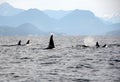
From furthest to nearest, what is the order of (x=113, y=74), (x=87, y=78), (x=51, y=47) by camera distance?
(x=51, y=47), (x=113, y=74), (x=87, y=78)

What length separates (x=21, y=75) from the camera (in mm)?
24266

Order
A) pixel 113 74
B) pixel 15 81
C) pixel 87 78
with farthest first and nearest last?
1. pixel 113 74
2. pixel 87 78
3. pixel 15 81

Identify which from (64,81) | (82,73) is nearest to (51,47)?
(82,73)

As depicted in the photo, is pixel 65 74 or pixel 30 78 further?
pixel 65 74

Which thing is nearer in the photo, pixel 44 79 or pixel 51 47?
pixel 44 79

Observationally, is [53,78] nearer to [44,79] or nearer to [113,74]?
[44,79]

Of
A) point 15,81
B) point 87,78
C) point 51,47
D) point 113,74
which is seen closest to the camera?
point 15,81

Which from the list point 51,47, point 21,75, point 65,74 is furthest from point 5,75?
point 51,47

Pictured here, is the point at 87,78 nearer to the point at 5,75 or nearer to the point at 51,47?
the point at 5,75

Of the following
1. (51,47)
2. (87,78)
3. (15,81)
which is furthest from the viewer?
(51,47)

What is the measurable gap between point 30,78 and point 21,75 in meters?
1.85

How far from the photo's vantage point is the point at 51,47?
2343 inches

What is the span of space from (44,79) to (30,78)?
3.83 ft

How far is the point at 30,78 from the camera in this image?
2267 cm
